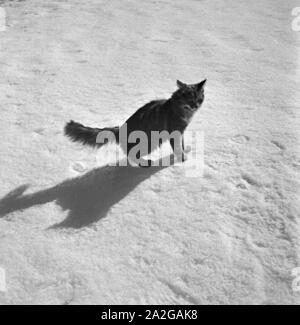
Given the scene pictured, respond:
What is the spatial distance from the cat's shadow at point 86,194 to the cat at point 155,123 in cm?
28

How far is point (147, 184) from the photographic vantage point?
4.21m

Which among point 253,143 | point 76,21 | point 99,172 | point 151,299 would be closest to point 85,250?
point 151,299

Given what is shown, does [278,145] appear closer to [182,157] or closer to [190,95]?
[182,157]

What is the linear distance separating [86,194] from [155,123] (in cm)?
118

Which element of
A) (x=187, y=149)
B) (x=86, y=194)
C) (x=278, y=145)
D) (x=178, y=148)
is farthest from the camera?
(x=187, y=149)

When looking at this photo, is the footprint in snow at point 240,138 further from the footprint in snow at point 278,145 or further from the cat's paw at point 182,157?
the cat's paw at point 182,157

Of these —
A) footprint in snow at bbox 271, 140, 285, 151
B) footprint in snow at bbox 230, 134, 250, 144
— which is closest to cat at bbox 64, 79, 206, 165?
footprint in snow at bbox 230, 134, 250, 144

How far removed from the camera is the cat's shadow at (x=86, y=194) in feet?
12.7

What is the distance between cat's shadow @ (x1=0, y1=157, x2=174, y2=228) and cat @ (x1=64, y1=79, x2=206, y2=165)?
0.28m

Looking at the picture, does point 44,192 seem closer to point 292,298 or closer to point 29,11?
point 292,298

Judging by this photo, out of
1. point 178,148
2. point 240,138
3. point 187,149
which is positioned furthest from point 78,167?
point 240,138

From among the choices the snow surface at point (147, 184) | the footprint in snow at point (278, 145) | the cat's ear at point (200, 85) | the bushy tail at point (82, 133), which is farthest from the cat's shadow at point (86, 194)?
the footprint in snow at point (278, 145)

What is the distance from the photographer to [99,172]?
176 inches

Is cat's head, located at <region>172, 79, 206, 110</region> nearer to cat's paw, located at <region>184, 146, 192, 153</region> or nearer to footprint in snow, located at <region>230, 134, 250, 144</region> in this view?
cat's paw, located at <region>184, 146, 192, 153</region>
